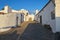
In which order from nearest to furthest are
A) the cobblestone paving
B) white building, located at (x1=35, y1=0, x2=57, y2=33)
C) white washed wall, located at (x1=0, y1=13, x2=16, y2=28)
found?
the cobblestone paving
white building, located at (x1=35, y1=0, x2=57, y2=33)
white washed wall, located at (x1=0, y1=13, x2=16, y2=28)

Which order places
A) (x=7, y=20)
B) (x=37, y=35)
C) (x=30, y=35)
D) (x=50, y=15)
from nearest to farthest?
(x=37, y=35), (x=30, y=35), (x=50, y=15), (x=7, y=20)

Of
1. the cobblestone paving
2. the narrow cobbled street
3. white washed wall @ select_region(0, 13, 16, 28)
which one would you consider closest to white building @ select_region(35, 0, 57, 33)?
the cobblestone paving

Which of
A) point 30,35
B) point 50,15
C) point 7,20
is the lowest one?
point 30,35

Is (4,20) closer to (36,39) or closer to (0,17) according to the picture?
(0,17)

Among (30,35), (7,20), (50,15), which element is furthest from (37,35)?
(7,20)

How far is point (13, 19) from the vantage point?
26922mm

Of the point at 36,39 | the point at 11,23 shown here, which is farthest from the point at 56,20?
the point at 11,23

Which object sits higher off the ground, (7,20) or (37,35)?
(7,20)

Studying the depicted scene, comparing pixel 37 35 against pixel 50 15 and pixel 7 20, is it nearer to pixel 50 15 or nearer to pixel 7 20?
pixel 50 15

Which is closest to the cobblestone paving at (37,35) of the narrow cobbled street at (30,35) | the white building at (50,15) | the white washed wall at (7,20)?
the narrow cobbled street at (30,35)

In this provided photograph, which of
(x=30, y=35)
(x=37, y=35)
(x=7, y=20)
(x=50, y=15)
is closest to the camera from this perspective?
(x=37, y=35)

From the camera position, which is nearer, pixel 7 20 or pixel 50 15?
pixel 50 15

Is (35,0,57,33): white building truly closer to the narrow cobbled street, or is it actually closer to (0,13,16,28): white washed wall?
the narrow cobbled street

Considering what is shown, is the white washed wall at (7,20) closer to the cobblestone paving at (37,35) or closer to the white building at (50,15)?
the cobblestone paving at (37,35)
